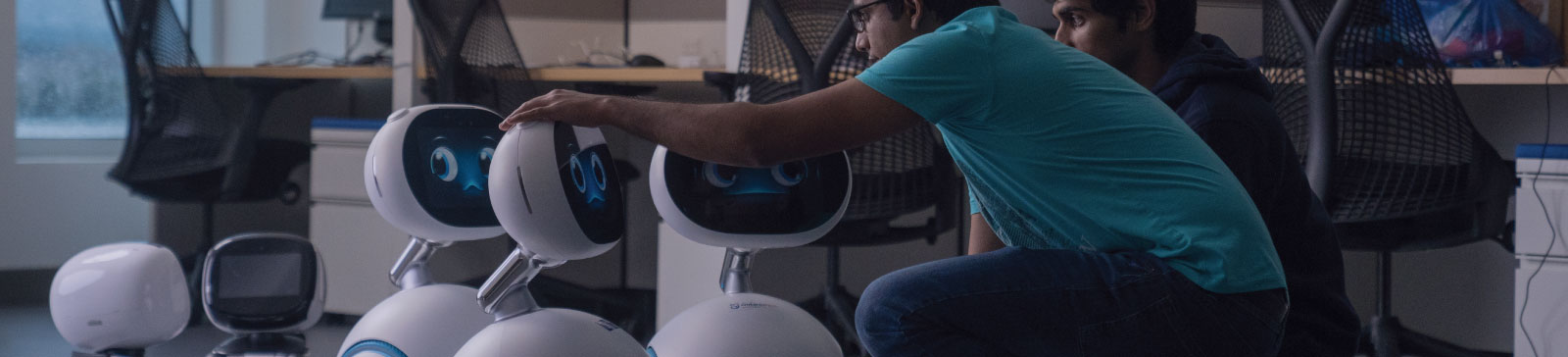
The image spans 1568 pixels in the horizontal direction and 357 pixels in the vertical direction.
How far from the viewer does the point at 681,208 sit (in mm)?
1695

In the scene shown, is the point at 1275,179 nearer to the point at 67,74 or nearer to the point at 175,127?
the point at 175,127

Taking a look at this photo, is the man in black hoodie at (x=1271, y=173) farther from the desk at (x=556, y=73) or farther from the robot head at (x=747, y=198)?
the desk at (x=556, y=73)

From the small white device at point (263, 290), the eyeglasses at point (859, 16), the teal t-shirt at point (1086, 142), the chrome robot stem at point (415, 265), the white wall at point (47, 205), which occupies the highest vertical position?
the eyeglasses at point (859, 16)

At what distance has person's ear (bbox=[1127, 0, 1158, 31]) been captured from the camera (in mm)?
1513

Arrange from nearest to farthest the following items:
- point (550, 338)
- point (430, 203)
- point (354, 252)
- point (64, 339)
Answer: point (550, 338), point (430, 203), point (64, 339), point (354, 252)

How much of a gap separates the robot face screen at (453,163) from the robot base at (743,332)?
0.32m

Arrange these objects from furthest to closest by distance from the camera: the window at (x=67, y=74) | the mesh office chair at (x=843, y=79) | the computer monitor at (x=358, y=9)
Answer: the window at (x=67, y=74) → the computer monitor at (x=358, y=9) → the mesh office chair at (x=843, y=79)

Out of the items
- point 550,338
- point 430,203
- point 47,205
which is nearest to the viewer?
point 550,338

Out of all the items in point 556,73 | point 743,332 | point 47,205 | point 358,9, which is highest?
point 358,9

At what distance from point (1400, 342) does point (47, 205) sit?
3452mm

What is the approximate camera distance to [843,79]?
96.3 inches

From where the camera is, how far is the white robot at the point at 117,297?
7.02 feet

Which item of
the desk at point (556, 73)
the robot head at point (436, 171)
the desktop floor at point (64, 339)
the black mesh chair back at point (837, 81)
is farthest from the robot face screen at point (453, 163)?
the desktop floor at point (64, 339)

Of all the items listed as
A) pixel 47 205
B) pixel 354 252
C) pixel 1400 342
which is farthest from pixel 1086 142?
pixel 47 205
